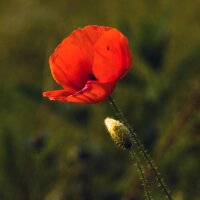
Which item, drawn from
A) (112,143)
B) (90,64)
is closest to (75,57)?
(90,64)

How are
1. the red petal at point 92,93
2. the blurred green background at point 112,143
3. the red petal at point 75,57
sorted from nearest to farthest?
the red petal at point 92,93 < the red petal at point 75,57 < the blurred green background at point 112,143

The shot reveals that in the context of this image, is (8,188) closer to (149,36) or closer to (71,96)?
(149,36)

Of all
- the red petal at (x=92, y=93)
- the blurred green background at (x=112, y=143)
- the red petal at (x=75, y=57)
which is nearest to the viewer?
the red petal at (x=92, y=93)

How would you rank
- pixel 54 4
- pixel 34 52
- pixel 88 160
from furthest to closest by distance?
pixel 54 4 < pixel 34 52 < pixel 88 160

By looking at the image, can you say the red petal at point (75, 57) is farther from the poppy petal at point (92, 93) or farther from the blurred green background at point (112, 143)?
the blurred green background at point (112, 143)

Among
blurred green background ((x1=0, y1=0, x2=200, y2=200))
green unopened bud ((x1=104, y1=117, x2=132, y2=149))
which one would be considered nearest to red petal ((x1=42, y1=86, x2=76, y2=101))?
green unopened bud ((x1=104, y1=117, x2=132, y2=149))

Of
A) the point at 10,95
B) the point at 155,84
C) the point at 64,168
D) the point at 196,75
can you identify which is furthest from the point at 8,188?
the point at 196,75

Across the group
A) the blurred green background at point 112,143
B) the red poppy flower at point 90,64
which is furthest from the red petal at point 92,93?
the blurred green background at point 112,143
